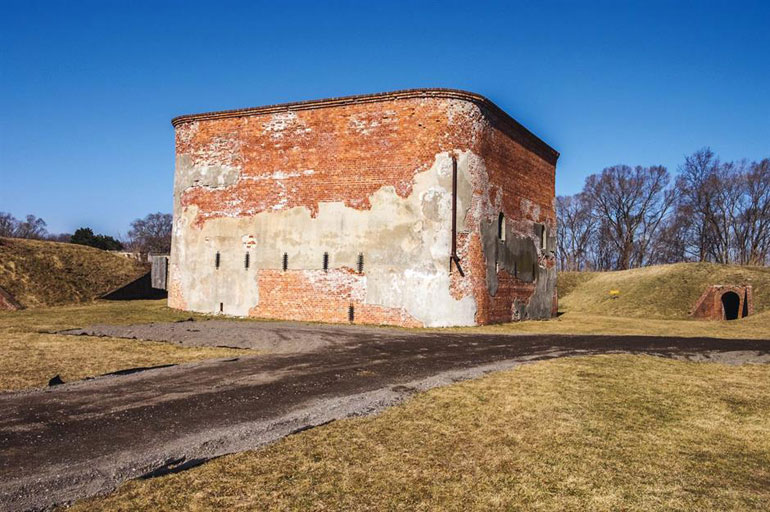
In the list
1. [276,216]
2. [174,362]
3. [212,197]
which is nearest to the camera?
[174,362]

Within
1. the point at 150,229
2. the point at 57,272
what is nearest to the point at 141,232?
the point at 150,229

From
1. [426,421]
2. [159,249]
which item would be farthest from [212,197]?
[159,249]

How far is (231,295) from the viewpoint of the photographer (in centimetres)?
1831

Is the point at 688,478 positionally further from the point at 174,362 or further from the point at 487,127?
the point at 487,127

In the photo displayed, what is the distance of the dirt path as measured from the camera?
361 cm

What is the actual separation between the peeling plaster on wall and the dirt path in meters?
5.89

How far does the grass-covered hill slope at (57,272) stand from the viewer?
69.3 ft

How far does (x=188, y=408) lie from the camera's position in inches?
210

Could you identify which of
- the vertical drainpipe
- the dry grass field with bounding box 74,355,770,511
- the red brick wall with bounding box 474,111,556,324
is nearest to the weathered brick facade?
the red brick wall with bounding box 474,111,556,324

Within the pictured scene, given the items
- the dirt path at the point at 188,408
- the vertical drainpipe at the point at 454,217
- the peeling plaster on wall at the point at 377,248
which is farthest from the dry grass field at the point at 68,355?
the vertical drainpipe at the point at 454,217

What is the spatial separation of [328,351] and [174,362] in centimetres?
277

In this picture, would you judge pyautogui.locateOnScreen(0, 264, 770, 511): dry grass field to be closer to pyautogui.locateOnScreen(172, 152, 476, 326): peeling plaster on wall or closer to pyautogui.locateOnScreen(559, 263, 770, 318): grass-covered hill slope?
pyautogui.locateOnScreen(172, 152, 476, 326): peeling plaster on wall

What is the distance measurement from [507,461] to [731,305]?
27.3 m

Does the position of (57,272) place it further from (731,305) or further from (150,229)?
(150,229)
